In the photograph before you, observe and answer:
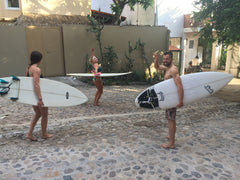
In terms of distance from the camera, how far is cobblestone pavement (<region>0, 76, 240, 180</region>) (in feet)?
8.29

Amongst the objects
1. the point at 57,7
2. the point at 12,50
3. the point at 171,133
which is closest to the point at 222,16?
the point at 171,133

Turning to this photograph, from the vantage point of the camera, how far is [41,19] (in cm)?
950

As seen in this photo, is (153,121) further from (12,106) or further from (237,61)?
(237,61)

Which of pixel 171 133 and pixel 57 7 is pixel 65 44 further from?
pixel 171 133

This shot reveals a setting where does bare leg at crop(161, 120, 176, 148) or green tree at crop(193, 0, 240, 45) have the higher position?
green tree at crop(193, 0, 240, 45)

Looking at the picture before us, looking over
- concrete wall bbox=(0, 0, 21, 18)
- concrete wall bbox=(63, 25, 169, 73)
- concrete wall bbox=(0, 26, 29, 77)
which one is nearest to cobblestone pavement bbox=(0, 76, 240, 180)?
concrete wall bbox=(0, 26, 29, 77)

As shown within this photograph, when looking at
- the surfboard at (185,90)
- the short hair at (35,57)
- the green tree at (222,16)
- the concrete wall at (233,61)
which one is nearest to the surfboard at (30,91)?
the short hair at (35,57)

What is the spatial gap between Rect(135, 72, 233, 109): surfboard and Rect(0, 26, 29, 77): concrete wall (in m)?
7.34

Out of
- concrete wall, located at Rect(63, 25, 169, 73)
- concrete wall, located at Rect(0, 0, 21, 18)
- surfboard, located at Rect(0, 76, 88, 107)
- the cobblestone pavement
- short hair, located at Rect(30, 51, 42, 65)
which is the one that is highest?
concrete wall, located at Rect(0, 0, 21, 18)

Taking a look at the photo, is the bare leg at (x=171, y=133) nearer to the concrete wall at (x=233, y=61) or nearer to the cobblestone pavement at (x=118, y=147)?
the cobblestone pavement at (x=118, y=147)

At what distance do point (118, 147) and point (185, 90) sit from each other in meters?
1.43

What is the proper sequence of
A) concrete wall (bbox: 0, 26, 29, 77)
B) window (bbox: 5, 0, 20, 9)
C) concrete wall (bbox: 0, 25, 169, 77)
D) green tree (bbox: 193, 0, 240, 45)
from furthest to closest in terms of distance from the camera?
1. window (bbox: 5, 0, 20, 9)
2. concrete wall (bbox: 0, 25, 169, 77)
3. concrete wall (bbox: 0, 26, 29, 77)
4. green tree (bbox: 193, 0, 240, 45)

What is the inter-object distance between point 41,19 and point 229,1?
8.06 m

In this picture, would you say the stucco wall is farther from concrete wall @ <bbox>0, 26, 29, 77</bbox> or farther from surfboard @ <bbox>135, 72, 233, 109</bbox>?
surfboard @ <bbox>135, 72, 233, 109</bbox>
